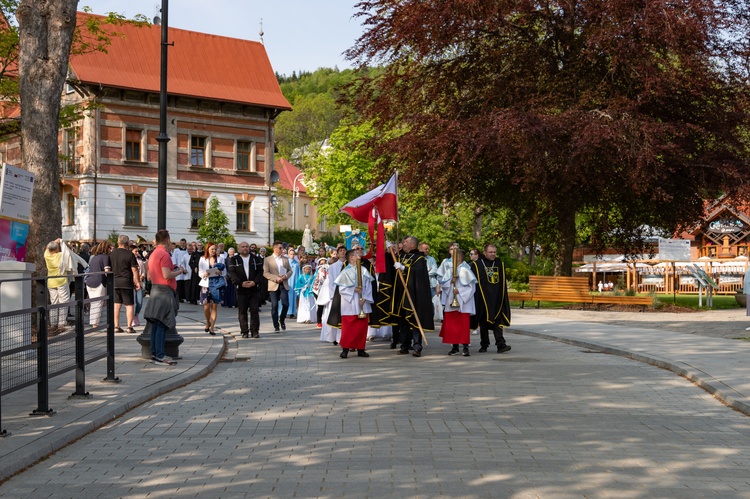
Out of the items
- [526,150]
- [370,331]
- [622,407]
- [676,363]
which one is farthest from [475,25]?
[622,407]

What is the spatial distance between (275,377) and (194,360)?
189 cm

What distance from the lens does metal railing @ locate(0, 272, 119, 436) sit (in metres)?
8.02

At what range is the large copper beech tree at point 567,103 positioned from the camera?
24.8 meters

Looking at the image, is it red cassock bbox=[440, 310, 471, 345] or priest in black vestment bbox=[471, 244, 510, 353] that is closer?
red cassock bbox=[440, 310, 471, 345]

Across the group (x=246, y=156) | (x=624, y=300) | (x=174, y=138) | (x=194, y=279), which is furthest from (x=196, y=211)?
(x=624, y=300)

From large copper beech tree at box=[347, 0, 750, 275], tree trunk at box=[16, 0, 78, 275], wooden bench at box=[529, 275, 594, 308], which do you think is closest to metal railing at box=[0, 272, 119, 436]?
tree trunk at box=[16, 0, 78, 275]

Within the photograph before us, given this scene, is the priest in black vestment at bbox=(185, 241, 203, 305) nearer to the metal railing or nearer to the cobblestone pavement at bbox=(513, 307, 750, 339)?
the cobblestone pavement at bbox=(513, 307, 750, 339)

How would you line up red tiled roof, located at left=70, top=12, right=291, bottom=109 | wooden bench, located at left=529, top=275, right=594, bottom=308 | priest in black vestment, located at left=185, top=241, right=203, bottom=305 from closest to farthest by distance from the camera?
wooden bench, located at left=529, top=275, right=594, bottom=308 < priest in black vestment, located at left=185, top=241, right=203, bottom=305 < red tiled roof, located at left=70, top=12, right=291, bottom=109

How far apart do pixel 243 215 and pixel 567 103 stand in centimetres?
2895

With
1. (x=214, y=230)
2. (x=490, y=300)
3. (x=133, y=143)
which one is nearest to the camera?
(x=490, y=300)

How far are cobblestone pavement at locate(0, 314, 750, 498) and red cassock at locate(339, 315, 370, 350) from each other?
2.23 m

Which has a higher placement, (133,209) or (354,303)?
(133,209)

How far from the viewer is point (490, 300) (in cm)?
1647

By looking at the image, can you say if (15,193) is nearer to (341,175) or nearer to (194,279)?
(194,279)
